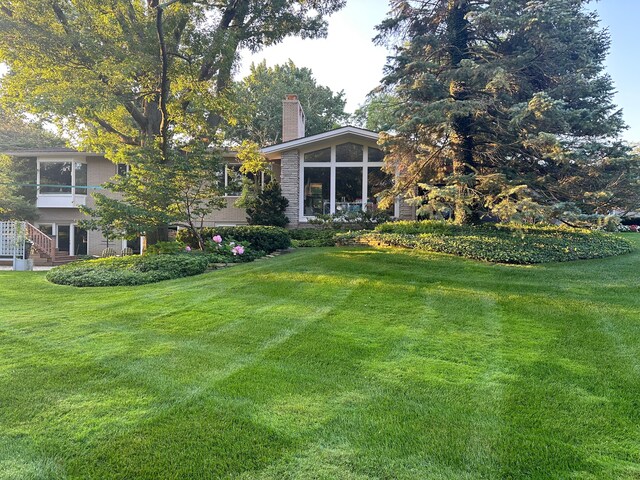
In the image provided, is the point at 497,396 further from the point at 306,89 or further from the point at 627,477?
the point at 306,89

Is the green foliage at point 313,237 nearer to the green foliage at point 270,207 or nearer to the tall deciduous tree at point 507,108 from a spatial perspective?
the green foliage at point 270,207

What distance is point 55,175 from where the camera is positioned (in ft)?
59.3

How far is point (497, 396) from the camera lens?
9.04 ft

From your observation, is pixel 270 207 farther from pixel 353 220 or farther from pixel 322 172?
pixel 353 220

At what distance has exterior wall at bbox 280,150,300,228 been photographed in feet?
49.4

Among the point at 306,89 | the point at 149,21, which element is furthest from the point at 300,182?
the point at 306,89

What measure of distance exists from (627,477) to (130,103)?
1228cm

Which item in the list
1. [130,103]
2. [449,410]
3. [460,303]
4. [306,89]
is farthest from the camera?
[306,89]

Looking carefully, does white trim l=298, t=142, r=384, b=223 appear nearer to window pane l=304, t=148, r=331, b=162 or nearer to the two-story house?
the two-story house

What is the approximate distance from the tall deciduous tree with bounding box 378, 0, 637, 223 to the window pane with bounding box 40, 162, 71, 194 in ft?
52.3

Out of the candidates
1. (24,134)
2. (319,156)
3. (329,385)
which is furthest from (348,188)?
(24,134)

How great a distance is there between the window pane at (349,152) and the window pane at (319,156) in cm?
40

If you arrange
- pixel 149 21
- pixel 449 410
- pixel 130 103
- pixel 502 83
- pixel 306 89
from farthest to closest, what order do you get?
pixel 306 89
pixel 130 103
pixel 149 21
pixel 502 83
pixel 449 410

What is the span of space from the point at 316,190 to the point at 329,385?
504 inches
